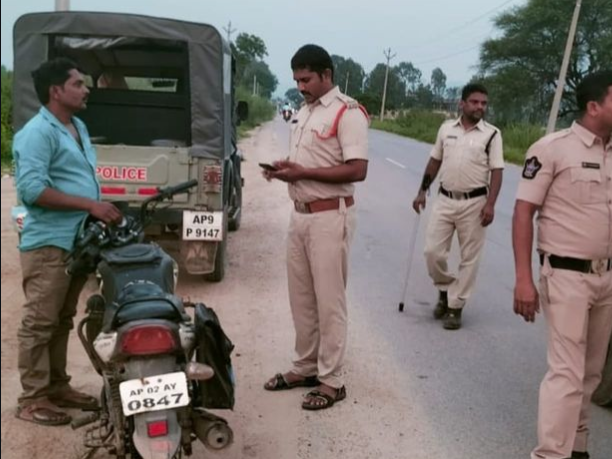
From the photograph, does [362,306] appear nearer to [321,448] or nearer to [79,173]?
[321,448]

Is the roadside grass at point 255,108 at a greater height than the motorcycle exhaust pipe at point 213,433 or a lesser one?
greater

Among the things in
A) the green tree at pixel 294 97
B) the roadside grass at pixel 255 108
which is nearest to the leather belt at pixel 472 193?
the green tree at pixel 294 97

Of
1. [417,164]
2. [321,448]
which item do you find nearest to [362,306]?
[321,448]

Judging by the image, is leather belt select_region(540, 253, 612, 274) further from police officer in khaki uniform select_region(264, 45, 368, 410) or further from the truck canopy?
the truck canopy

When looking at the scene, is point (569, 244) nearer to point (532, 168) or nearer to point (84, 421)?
point (532, 168)

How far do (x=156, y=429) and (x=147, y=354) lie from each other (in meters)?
0.29

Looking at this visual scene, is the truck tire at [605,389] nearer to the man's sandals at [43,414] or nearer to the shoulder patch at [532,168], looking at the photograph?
the shoulder patch at [532,168]

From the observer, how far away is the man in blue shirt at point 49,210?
340cm

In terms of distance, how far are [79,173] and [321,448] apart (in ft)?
6.06

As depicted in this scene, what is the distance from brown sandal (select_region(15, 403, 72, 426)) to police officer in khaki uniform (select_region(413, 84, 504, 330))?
3094 millimetres

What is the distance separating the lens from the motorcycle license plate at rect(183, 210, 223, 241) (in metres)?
6.02

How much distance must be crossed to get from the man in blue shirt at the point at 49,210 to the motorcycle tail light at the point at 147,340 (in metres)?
0.76

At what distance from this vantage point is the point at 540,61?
6652 mm

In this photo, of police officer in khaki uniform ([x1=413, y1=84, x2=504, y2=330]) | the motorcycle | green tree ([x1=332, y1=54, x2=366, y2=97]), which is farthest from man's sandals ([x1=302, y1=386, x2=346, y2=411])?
green tree ([x1=332, y1=54, x2=366, y2=97])
